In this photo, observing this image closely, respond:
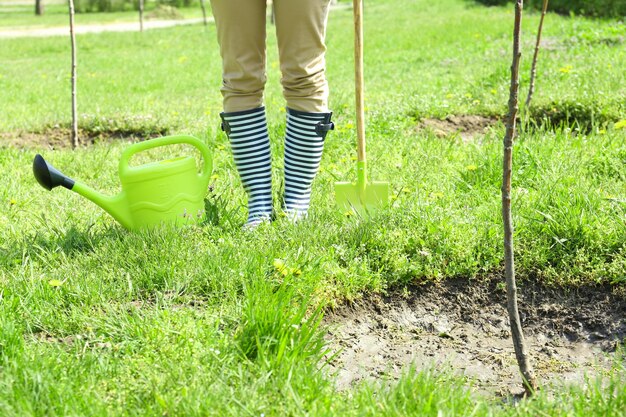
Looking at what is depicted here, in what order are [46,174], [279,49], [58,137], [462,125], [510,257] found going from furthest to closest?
[58,137] < [462,125] < [279,49] < [46,174] < [510,257]

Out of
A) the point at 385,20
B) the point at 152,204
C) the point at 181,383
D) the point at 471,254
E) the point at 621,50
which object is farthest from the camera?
the point at 385,20

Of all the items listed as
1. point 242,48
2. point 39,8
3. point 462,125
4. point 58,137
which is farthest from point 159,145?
point 39,8

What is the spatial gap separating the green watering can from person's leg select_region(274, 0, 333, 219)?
399 mm

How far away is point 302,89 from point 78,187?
934 mm

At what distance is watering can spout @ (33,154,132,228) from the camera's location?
2.76 m

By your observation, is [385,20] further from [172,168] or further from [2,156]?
[172,168]

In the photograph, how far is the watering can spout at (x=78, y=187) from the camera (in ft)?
9.04

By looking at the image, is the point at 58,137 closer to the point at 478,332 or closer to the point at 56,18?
the point at 478,332

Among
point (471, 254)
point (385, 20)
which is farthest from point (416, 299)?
point (385, 20)

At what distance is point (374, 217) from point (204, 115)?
305 centimetres

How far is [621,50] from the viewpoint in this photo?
6.56m

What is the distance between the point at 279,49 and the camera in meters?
2.86

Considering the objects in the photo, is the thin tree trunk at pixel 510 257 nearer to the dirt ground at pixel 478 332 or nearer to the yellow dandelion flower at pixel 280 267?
the dirt ground at pixel 478 332

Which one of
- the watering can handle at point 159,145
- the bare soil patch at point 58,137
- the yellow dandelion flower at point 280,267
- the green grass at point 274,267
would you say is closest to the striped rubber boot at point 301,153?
the green grass at point 274,267
